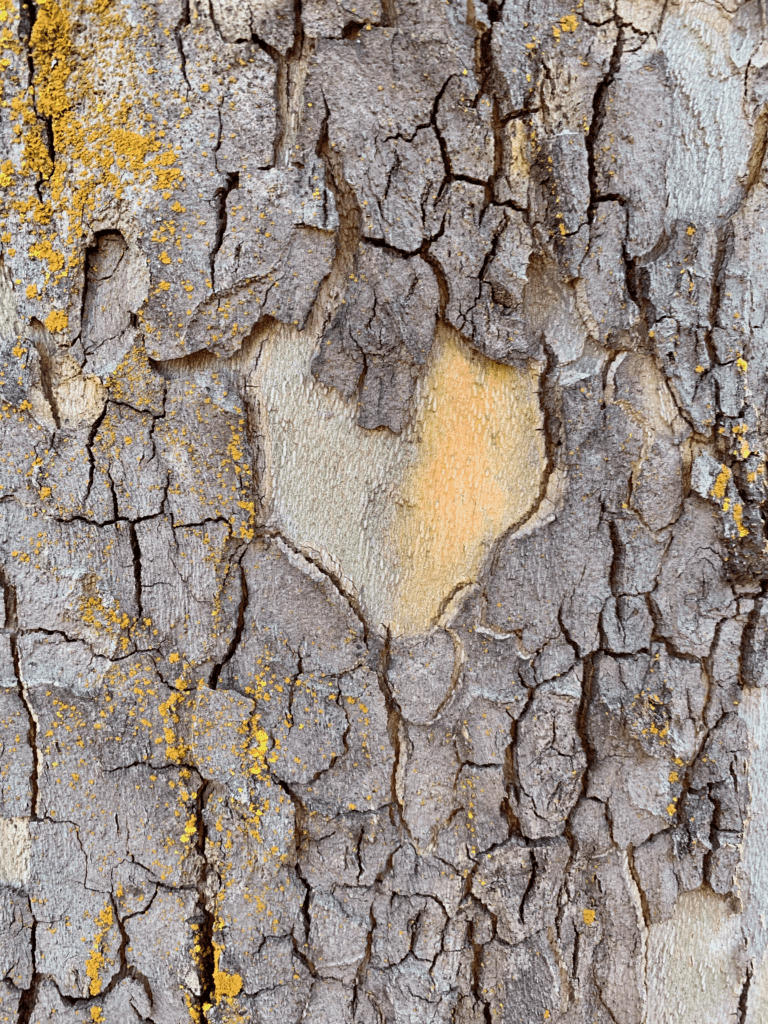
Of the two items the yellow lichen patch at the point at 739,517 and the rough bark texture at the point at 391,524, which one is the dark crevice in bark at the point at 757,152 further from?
the yellow lichen patch at the point at 739,517

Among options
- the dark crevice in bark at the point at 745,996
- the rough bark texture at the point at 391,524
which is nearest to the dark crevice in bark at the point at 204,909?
the rough bark texture at the point at 391,524

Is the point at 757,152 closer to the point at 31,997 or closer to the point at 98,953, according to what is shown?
the point at 98,953

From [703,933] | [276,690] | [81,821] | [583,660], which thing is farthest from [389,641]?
[703,933]

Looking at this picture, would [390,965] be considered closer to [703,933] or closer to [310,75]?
[703,933]

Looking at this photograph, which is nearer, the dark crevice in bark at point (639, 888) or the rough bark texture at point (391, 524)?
the rough bark texture at point (391, 524)

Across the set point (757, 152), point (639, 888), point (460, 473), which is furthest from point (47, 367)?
point (639, 888)

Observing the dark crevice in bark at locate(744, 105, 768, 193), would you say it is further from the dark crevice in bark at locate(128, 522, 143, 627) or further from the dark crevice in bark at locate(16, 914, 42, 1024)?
the dark crevice in bark at locate(16, 914, 42, 1024)

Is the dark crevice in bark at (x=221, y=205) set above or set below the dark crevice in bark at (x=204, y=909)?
above
